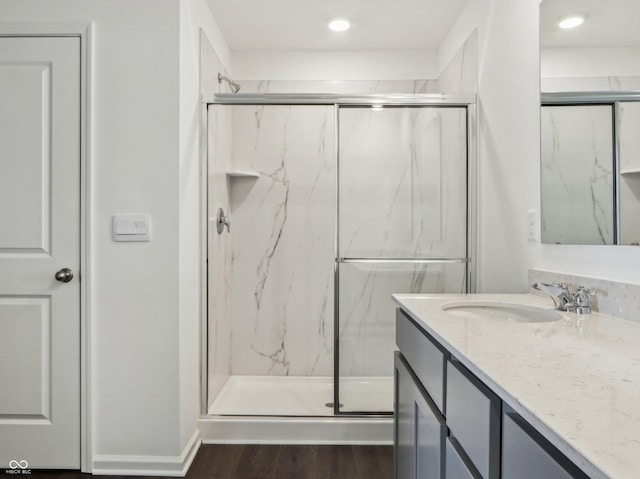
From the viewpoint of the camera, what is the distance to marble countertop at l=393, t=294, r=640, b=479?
510 mm

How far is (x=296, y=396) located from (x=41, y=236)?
1.77 m

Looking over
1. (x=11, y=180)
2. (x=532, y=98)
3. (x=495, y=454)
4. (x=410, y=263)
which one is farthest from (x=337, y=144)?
(x=495, y=454)

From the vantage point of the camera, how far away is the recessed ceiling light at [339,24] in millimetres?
2727

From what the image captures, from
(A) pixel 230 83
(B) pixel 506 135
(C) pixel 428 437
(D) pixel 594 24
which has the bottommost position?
(C) pixel 428 437

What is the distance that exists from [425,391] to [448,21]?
243 centimetres

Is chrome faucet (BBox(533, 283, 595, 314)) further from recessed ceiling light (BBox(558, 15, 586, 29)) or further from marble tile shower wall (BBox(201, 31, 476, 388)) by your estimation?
marble tile shower wall (BBox(201, 31, 476, 388))

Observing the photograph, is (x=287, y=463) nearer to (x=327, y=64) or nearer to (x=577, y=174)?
(x=577, y=174)

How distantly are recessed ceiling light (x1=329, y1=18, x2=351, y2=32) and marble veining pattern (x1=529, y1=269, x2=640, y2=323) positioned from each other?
208cm

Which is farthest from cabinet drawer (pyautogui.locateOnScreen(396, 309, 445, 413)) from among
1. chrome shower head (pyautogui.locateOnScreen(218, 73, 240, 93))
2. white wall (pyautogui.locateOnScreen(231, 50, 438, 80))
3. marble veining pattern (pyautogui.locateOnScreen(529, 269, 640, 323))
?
white wall (pyautogui.locateOnScreen(231, 50, 438, 80))

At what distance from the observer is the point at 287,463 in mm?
2117

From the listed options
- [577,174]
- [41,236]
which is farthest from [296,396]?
[577,174]

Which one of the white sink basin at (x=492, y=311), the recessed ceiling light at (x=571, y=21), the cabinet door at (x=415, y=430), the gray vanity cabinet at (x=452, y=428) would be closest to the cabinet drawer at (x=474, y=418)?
the gray vanity cabinet at (x=452, y=428)

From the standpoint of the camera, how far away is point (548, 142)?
1692 mm

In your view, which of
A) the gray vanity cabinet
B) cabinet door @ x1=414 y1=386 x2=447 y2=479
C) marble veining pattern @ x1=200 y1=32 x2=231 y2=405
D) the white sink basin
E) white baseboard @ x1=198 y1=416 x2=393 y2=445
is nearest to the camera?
the gray vanity cabinet
